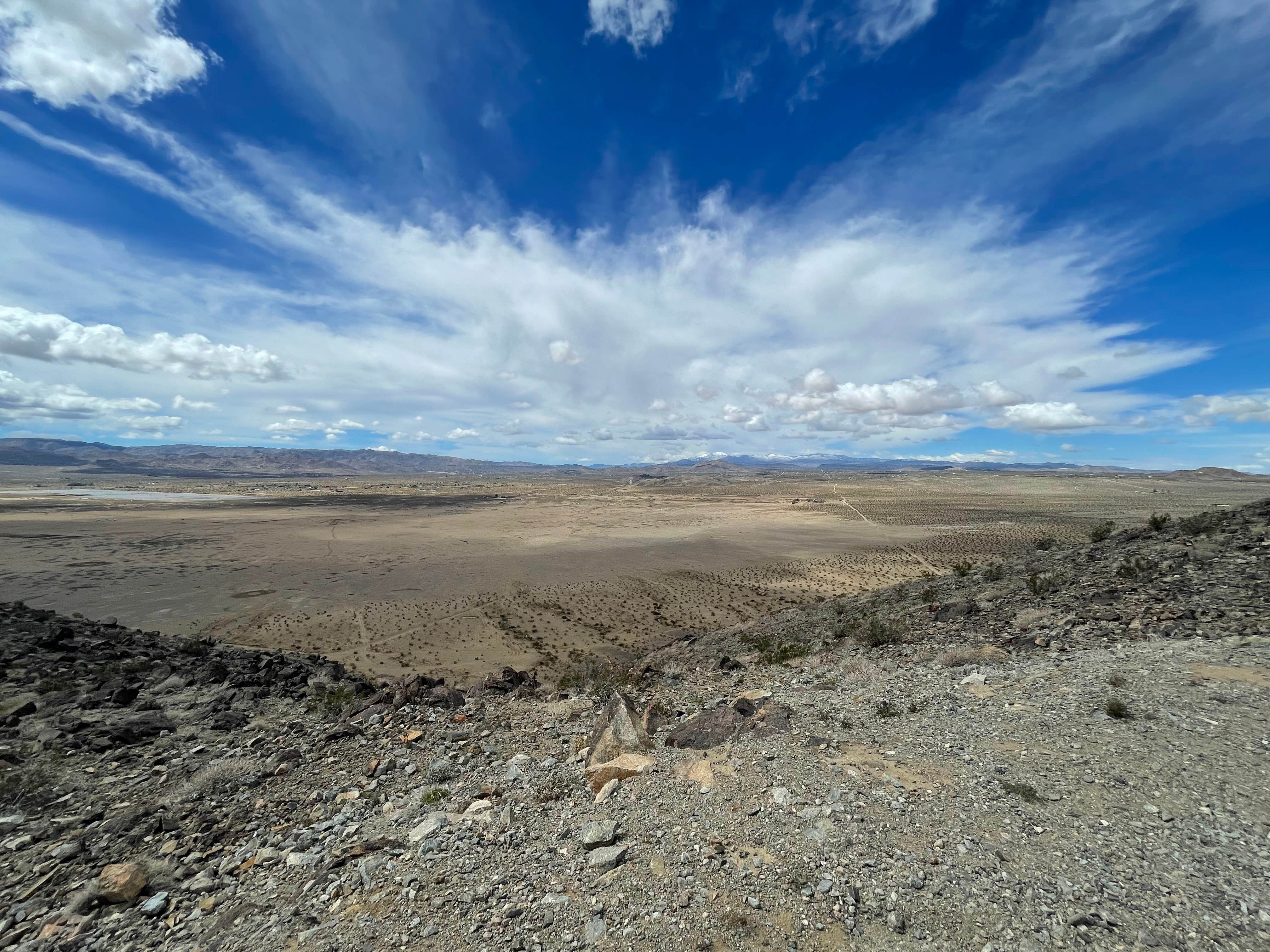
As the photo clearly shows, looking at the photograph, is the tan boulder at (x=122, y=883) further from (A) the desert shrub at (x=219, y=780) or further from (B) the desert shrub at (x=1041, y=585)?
(B) the desert shrub at (x=1041, y=585)

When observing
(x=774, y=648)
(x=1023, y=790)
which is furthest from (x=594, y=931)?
(x=774, y=648)

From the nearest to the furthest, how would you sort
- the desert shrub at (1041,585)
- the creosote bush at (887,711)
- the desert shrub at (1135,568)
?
the creosote bush at (887,711) < the desert shrub at (1135,568) < the desert shrub at (1041,585)

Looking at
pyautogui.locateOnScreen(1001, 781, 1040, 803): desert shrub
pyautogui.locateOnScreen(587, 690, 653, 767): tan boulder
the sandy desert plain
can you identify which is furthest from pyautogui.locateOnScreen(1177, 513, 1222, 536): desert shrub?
pyautogui.locateOnScreen(587, 690, 653, 767): tan boulder

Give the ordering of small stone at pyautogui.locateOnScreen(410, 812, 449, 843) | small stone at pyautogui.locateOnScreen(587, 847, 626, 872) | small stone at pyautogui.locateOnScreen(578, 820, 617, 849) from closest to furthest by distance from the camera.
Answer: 1. small stone at pyautogui.locateOnScreen(587, 847, 626, 872)
2. small stone at pyautogui.locateOnScreen(578, 820, 617, 849)
3. small stone at pyautogui.locateOnScreen(410, 812, 449, 843)

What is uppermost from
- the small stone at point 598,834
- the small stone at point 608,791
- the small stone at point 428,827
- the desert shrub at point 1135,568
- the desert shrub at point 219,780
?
the desert shrub at point 1135,568

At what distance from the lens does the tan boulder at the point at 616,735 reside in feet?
24.0

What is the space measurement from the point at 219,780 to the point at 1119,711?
12.3 metres

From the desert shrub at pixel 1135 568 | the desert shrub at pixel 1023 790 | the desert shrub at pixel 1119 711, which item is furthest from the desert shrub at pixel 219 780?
the desert shrub at pixel 1135 568

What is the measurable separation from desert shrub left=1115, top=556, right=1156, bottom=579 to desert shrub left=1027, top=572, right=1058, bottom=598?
126cm

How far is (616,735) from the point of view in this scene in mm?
7590

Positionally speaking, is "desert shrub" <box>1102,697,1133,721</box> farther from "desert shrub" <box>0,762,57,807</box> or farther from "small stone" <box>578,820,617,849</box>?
"desert shrub" <box>0,762,57,807</box>

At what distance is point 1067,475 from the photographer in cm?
16188

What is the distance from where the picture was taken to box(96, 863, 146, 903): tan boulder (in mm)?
5090

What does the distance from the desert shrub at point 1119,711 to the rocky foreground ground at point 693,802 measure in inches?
2.2
